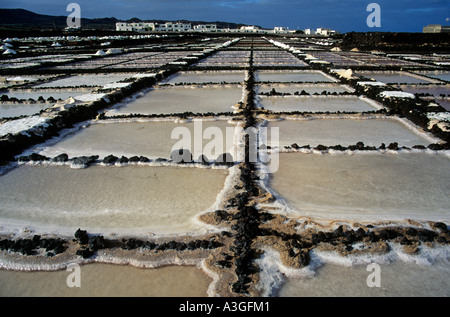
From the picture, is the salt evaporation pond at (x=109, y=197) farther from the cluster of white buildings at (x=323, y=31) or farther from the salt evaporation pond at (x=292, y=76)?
the cluster of white buildings at (x=323, y=31)

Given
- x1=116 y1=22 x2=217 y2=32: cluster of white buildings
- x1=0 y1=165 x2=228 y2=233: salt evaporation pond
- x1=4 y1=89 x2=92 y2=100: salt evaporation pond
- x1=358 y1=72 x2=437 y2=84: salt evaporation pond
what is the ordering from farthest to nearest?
x1=116 y1=22 x2=217 y2=32: cluster of white buildings → x1=358 y1=72 x2=437 y2=84: salt evaporation pond → x1=4 y1=89 x2=92 y2=100: salt evaporation pond → x1=0 y1=165 x2=228 y2=233: salt evaporation pond

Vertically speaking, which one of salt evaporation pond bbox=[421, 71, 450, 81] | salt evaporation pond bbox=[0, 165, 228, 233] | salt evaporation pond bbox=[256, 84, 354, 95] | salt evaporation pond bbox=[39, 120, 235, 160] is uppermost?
salt evaporation pond bbox=[421, 71, 450, 81]

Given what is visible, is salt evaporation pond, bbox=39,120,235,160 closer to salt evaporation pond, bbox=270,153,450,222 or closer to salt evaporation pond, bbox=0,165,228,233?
salt evaporation pond, bbox=0,165,228,233

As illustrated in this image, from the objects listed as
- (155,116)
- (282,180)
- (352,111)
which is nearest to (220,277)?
(282,180)

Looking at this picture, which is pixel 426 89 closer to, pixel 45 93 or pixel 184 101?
pixel 184 101

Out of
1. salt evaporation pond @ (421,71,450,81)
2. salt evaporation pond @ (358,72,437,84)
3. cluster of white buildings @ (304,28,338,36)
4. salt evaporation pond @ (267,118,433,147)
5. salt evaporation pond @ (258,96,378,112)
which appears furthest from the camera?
cluster of white buildings @ (304,28,338,36)

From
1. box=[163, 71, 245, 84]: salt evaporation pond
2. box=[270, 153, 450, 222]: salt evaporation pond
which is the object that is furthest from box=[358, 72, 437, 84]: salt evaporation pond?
box=[270, 153, 450, 222]: salt evaporation pond

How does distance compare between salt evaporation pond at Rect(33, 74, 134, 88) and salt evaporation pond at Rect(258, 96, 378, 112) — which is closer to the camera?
salt evaporation pond at Rect(258, 96, 378, 112)

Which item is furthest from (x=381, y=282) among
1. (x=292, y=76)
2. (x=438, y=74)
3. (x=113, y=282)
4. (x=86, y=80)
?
(x=438, y=74)
